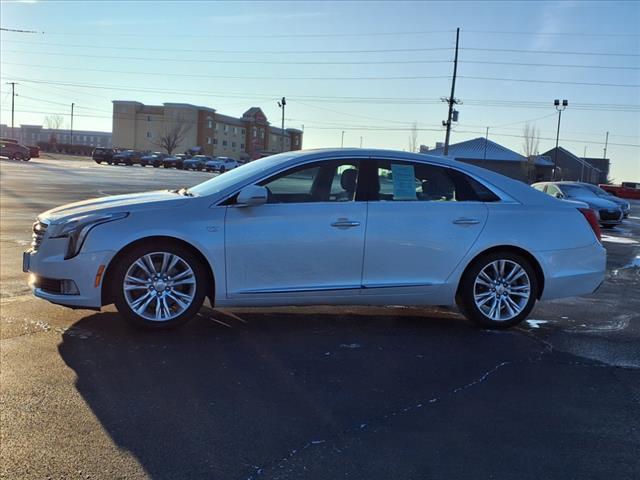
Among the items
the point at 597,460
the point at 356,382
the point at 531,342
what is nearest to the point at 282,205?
the point at 356,382

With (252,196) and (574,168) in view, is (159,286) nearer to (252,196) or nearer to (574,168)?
(252,196)

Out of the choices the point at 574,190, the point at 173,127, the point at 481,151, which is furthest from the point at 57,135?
the point at 574,190

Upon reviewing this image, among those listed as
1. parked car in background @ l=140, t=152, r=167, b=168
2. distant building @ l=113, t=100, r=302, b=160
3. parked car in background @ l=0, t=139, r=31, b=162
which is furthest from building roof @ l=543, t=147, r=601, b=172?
parked car in background @ l=0, t=139, r=31, b=162

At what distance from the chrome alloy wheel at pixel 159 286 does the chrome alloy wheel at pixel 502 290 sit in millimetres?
2639

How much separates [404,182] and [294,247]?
1.22 m

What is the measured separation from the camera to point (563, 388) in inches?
165

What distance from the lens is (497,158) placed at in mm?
79625

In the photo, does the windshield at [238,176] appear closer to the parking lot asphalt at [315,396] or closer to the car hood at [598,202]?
the parking lot asphalt at [315,396]

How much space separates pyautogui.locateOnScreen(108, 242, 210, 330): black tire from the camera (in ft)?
16.1

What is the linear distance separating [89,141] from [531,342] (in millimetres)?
196380

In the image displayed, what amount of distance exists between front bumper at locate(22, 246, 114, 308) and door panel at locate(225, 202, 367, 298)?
1045mm

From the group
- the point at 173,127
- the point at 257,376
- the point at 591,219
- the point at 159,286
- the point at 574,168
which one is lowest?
the point at 257,376

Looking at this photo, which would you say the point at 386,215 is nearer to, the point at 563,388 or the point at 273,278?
the point at 273,278

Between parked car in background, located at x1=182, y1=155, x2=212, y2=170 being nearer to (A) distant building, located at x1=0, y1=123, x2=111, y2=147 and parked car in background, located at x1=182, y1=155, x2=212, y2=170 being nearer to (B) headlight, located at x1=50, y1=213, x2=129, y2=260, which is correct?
(B) headlight, located at x1=50, y1=213, x2=129, y2=260
